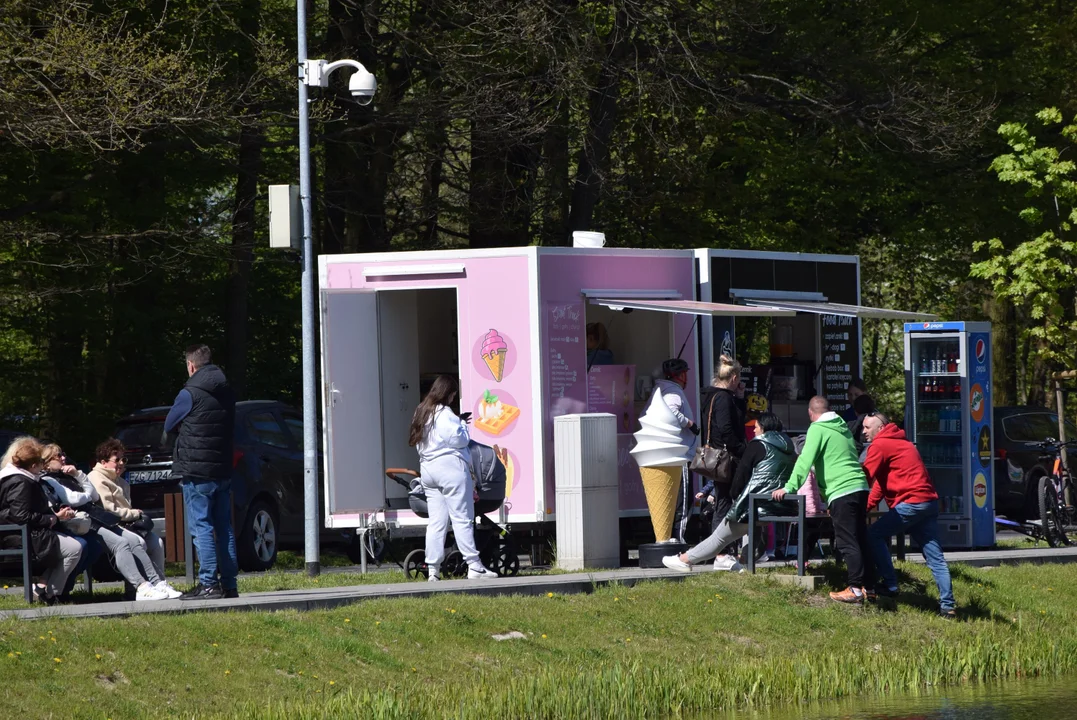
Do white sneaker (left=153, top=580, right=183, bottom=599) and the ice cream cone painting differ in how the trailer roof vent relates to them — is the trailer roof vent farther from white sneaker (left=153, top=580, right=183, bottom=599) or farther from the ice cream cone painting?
white sneaker (left=153, top=580, right=183, bottom=599)

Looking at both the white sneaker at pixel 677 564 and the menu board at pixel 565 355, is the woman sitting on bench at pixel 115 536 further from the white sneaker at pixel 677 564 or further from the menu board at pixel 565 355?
the menu board at pixel 565 355

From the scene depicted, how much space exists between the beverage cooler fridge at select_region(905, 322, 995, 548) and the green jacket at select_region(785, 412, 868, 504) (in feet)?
14.9

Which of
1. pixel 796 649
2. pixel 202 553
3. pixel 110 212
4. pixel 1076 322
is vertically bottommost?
pixel 796 649

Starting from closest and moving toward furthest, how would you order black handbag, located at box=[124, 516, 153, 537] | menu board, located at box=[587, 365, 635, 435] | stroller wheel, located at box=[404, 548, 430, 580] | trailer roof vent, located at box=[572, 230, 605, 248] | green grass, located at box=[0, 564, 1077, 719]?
green grass, located at box=[0, 564, 1077, 719] → black handbag, located at box=[124, 516, 153, 537] → stroller wheel, located at box=[404, 548, 430, 580] → menu board, located at box=[587, 365, 635, 435] → trailer roof vent, located at box=[572, 230, 605, 248]

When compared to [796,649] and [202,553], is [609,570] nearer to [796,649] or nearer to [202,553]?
[796,649]

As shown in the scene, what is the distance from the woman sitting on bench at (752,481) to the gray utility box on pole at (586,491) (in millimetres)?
961

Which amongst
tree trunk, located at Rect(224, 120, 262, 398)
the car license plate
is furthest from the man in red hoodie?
tree trunk, located at Rect(224, 120, 262, 398)

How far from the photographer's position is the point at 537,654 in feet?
37.4

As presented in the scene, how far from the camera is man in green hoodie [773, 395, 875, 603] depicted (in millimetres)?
13070

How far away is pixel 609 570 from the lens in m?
14.6

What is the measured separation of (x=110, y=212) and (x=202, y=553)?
31.7ft

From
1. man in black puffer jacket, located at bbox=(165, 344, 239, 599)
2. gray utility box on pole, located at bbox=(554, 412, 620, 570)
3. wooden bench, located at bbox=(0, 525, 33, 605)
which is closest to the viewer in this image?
wooden bench, located at bbox=(0, 525, 33, 605)

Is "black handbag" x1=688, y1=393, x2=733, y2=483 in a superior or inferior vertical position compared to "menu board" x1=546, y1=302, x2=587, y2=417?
inferior

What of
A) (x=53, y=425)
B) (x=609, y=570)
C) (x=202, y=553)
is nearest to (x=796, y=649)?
(x=609, y=570)
